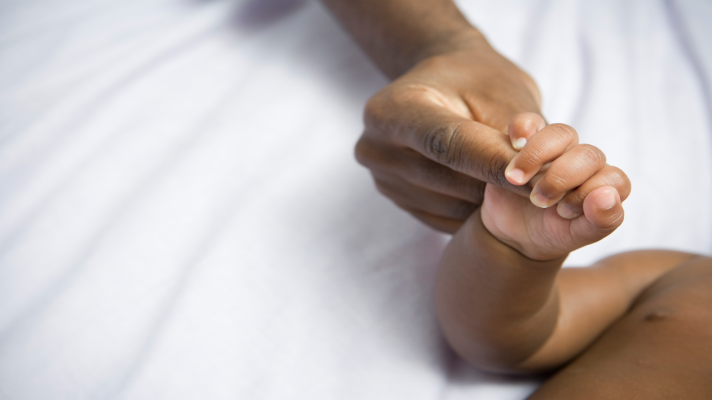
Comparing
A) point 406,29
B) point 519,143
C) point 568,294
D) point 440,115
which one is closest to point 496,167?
point 519,143

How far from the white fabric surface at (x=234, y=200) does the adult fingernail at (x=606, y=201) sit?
404 millimetres

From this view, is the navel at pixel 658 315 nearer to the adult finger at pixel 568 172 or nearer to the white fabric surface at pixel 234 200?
the white fabric surface at pixel 234 200

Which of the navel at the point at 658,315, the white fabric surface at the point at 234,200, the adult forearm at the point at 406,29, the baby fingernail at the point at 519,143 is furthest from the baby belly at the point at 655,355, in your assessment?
the adult forearm at the point at 406,29

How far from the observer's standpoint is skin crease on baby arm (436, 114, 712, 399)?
39 centimetres

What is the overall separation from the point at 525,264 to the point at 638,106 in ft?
2.52

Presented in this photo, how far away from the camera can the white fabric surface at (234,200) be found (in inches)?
25.5

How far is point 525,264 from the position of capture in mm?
524

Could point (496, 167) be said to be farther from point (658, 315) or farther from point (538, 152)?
point (658, 315)

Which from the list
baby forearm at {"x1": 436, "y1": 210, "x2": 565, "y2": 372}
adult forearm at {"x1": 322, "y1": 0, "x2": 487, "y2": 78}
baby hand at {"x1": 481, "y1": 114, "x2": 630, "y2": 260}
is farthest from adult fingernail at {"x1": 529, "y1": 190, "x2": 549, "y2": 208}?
adult forearm at {"x1": 322, "y1": 0, "x2": 487, "y2": 78}

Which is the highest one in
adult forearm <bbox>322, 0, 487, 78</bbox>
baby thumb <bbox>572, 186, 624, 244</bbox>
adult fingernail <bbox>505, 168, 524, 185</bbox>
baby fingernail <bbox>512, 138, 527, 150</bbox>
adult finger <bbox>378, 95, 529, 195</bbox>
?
adult forearm <bbox>322, 0, 487, 78</bbox>

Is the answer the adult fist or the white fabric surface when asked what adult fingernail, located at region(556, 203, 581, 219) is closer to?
the adult fist

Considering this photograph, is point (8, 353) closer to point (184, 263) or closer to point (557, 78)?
point (184, 263)

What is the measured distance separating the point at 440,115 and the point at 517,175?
163 millimetres

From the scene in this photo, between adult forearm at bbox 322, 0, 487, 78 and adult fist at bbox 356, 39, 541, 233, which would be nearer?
adult fist at bbox 356, 39, 541, 233
